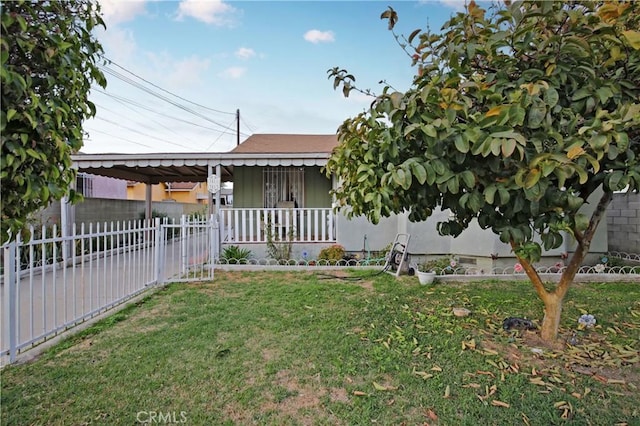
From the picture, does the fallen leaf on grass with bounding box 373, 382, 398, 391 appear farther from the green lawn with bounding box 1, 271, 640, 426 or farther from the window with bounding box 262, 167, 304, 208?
the window with bounding box 262, 167, 304, 208

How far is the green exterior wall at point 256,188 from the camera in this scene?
33.1ft

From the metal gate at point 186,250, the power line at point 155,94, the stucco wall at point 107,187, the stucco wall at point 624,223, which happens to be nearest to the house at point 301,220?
the metal gate at point 186,250

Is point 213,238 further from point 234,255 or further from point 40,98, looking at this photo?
point 40,98

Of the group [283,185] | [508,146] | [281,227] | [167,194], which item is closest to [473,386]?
[508,146]

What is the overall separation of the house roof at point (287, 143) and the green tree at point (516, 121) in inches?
322

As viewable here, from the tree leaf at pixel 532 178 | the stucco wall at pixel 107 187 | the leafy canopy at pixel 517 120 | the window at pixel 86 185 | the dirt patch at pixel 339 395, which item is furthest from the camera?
the stucco wall at pixel 107 187

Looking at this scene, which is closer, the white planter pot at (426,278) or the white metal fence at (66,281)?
the white metal fence at (66,281)

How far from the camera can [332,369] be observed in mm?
2939

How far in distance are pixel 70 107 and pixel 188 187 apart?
2853cm

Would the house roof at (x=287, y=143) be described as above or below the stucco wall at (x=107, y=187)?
above

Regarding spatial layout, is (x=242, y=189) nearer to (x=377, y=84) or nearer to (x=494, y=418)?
(x=377, y=84)

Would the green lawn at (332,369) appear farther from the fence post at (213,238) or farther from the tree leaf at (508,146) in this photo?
the fence post at (213,238)

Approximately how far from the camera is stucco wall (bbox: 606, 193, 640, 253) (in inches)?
295

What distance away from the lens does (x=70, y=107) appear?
171cm
